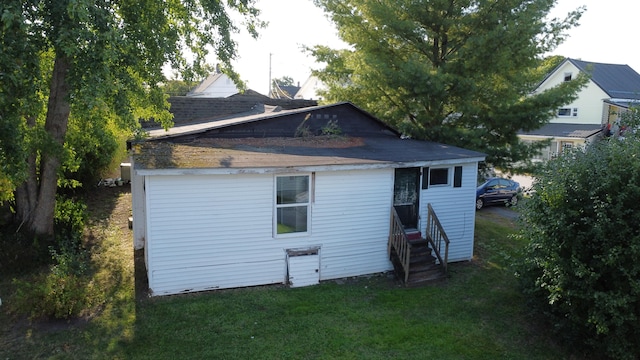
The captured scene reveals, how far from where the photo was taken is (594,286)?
675 centimetres

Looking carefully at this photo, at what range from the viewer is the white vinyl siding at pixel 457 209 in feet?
36.8

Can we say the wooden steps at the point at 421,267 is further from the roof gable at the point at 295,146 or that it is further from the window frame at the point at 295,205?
the window frame at the point at 295,205

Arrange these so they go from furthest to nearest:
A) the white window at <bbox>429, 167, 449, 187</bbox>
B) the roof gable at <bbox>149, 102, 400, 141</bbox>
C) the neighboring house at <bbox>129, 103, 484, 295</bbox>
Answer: the roof gable at <bbox>149, 102, 400, 141</bbox> → the white window at <bbox>429, 167, 449, 187</bbox> → the neighboring house at <bbox>129, 103, 484, 295</bbox>

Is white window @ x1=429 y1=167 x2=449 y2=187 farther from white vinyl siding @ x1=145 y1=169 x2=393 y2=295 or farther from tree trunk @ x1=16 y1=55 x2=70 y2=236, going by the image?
tree trunk @ x1=16 y1=55 x2=70 y2=236

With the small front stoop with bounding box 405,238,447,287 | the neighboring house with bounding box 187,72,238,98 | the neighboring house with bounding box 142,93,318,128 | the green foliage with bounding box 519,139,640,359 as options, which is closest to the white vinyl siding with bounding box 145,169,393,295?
the small front stoop with bounding box 405,238,447,287

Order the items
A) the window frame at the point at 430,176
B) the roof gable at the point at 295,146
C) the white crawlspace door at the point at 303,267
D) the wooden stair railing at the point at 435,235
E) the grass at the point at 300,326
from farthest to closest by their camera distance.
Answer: the window frame at the point at 430,176, the wooden stair railing at the point at 435,235, the white crawlspace door at the point at 303,267, the roof gable at the point at 295,146, the grass at the point at 300,326

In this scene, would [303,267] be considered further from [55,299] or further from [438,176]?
[55,299]

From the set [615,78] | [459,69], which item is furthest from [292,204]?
[615,78]

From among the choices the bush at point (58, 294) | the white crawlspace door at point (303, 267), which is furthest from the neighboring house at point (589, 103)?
the bush at point (58, 294)

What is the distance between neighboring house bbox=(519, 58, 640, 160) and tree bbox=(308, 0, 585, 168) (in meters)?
20.4

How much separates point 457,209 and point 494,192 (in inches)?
360

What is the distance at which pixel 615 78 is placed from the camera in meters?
36.1

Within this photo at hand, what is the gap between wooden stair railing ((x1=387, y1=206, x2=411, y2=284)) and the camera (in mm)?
9961

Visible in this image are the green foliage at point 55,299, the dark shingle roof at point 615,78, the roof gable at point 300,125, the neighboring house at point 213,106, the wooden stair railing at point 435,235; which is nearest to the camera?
the green foliage at point 55,299
